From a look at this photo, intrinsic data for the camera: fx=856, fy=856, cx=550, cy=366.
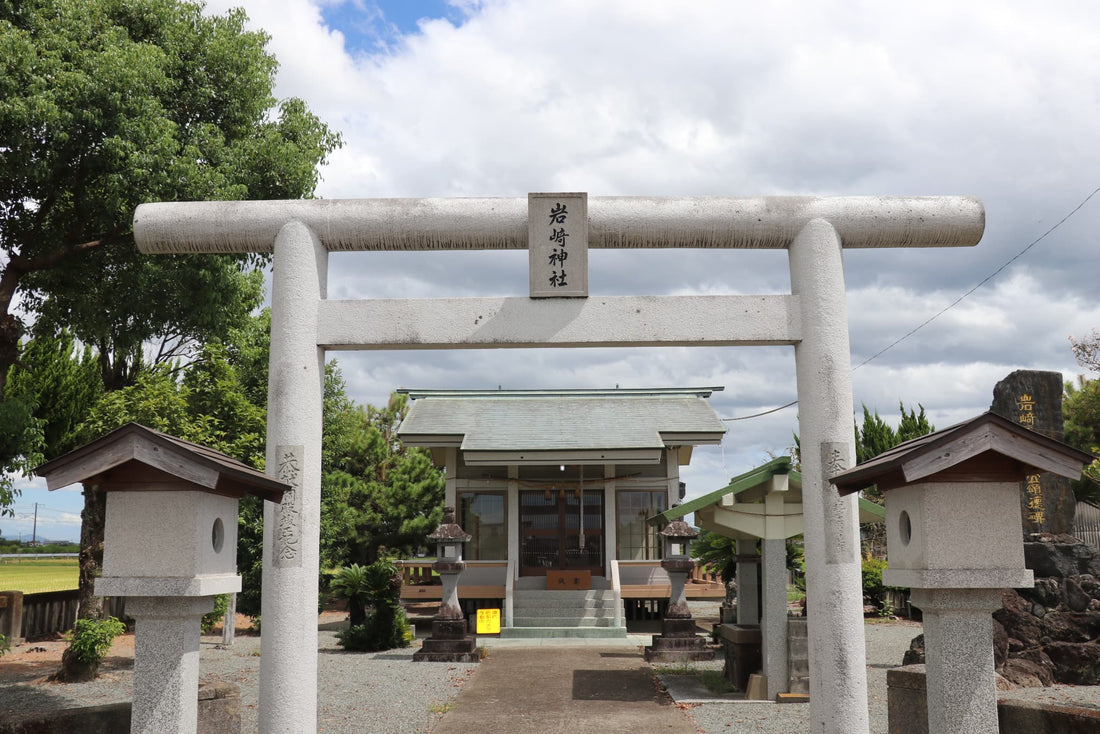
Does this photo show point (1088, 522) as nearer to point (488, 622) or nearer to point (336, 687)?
point (488, 622)

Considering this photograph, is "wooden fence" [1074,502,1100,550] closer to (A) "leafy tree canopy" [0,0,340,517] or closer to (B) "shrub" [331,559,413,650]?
(B) "shrub" [331,559,413,650]

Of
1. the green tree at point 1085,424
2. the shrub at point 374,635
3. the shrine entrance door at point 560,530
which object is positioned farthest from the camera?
the green tree at point 1085,424

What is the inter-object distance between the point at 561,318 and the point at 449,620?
10.7 metres

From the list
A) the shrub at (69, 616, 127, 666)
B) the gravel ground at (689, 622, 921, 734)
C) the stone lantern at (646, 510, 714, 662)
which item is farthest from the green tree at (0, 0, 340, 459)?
the stone lantern at (646, 510, 714, 662)

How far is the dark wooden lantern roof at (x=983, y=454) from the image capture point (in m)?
5.45

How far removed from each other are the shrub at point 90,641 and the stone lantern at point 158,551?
812 cm

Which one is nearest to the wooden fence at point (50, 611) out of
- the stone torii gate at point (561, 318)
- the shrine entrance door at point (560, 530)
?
the shrine entrance door at point (560, 530)

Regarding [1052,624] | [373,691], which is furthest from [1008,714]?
[373,691]

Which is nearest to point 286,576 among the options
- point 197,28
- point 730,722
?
point 730,722

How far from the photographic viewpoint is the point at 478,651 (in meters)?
16.2

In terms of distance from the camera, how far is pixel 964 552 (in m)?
5.62

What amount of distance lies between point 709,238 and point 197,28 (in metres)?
8.72

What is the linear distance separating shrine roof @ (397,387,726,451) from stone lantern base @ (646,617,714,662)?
5051 mm

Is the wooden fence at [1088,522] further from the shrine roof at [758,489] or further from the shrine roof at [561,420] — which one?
the shrine roof at [758,489]
